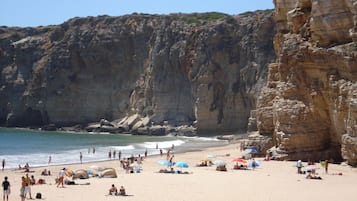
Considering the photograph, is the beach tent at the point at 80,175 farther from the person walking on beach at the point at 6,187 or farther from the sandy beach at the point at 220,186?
the person walking on beach at the point at 6,187

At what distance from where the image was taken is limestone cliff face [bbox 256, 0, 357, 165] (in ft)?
101

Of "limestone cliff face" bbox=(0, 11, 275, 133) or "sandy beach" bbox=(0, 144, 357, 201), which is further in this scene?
"limestone cliff face" bbox=(0, 11, 275, 133)

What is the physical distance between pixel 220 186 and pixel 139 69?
73309mm

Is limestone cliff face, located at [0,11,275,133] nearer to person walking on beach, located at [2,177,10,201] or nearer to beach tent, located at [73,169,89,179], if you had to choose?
beach tent, located at [73,169,89,179]

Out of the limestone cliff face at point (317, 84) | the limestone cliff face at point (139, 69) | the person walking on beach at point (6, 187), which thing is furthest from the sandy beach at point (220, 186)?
the limestone cliff face at point (139, 69)

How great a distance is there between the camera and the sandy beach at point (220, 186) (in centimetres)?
2211

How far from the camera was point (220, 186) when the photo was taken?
25.5m

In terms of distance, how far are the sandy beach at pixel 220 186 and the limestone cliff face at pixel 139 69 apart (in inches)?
1766

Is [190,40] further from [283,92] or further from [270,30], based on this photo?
[283,92]

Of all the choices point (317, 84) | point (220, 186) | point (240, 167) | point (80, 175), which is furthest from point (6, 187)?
point (317, 84)

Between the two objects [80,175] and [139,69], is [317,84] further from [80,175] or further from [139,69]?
[139,69]

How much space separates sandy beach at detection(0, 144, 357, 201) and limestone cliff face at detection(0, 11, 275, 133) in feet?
147

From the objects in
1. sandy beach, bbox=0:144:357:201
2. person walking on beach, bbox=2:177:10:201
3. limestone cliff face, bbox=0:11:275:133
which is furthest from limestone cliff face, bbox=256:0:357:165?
limestone cliff face, bbox=0:11:275:133

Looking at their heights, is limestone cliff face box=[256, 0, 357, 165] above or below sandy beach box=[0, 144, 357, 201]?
above
